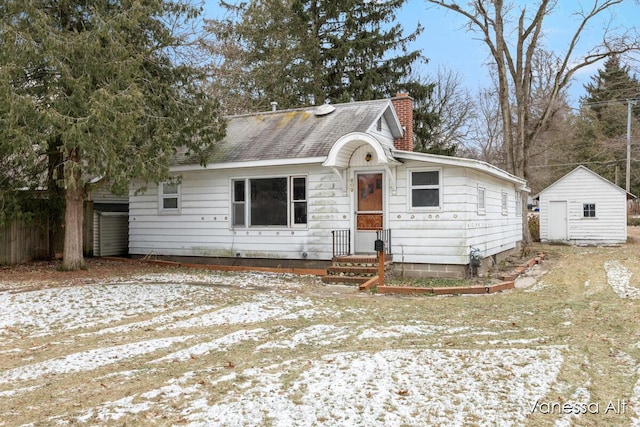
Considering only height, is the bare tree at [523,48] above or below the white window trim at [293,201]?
above

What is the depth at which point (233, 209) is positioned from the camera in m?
13.0

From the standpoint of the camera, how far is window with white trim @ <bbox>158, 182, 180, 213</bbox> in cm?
1375

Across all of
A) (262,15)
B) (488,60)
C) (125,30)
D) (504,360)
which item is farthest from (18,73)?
(488,60)

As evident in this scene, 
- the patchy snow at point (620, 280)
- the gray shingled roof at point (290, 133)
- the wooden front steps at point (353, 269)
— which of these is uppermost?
the gray shingled roof at point (290, 133)

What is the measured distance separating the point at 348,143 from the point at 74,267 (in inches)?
274

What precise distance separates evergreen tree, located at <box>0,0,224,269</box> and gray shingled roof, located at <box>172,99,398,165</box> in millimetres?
1374

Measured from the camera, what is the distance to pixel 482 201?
12.4 metres

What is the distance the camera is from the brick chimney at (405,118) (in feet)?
46.7

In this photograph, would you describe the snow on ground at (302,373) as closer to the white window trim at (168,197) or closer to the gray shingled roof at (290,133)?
the gray shingled roof at (290,133)

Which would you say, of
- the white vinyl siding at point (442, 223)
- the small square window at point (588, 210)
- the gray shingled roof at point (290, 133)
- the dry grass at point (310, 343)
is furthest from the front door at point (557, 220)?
the dry grass at point (310, 343)

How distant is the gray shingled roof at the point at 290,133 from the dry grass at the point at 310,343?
13.0 ft

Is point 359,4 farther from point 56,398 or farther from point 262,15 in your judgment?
point 56,398

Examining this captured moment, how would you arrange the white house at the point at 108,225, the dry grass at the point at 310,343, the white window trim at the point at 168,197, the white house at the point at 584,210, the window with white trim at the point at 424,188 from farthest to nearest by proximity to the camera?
1. the white house at the point at 584,210
2. the white house at the point at 108,225
3. the white window trim at the point at 168,197
4. the window with white trim at the point at 424,188
5. the dry grass at the point at 310,343

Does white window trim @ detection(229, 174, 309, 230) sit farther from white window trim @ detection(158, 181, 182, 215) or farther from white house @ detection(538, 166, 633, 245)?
white house @ detection(538, 166, 633, 245)
